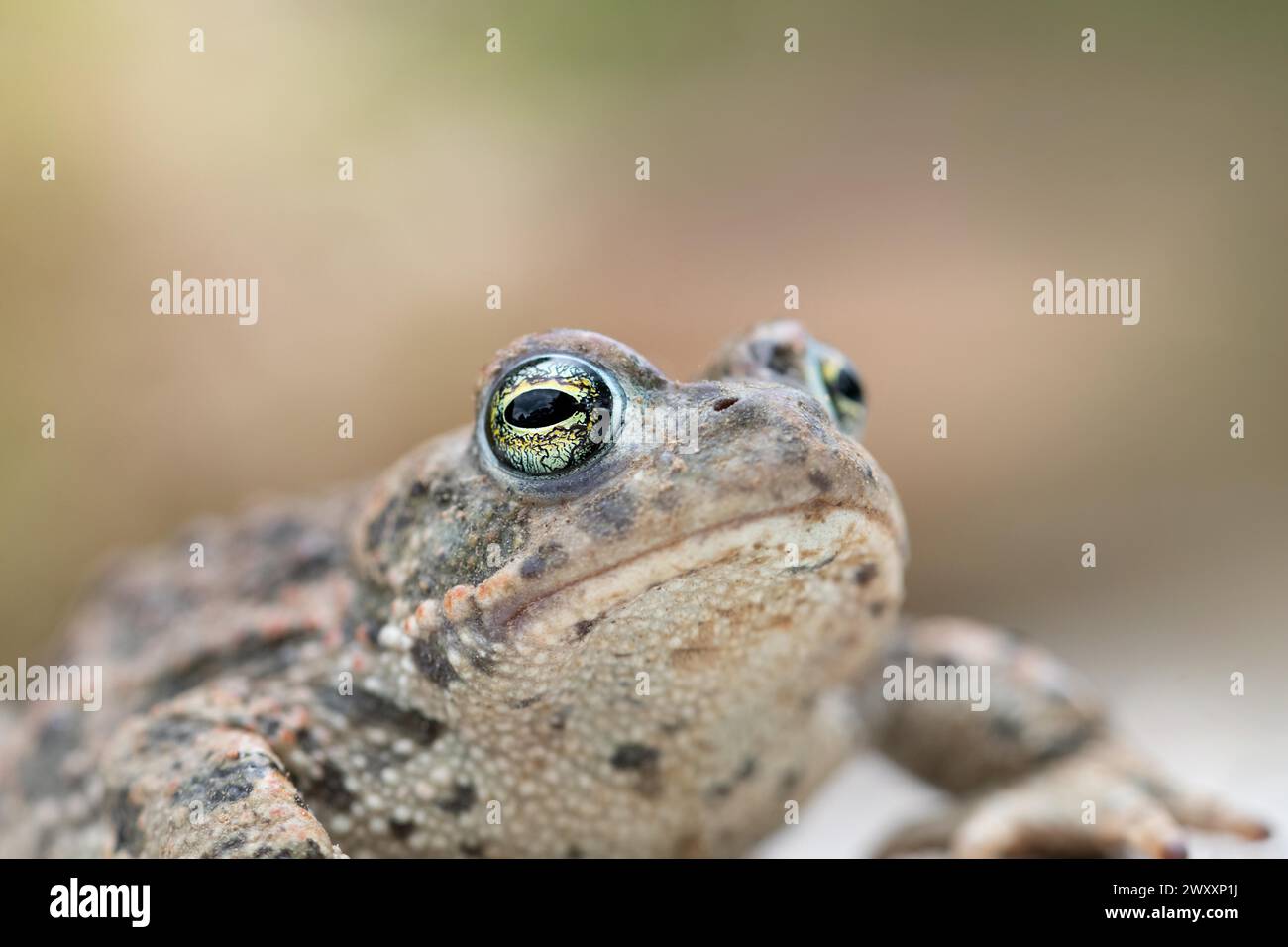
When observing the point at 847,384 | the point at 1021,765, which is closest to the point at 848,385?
the point at 847,384

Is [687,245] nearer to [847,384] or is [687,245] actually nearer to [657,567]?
[847,384]

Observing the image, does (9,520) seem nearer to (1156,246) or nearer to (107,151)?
(107,151)

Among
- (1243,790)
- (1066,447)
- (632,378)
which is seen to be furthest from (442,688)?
(1066,447)

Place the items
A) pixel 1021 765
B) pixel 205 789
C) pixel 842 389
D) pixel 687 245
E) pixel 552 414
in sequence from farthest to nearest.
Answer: pixel 687 245 < pixel 1021 765 < pixel 842 389 < pixel 205 789 < pixel 552 414

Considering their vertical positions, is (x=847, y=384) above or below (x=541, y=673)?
above

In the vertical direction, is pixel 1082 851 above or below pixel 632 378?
below

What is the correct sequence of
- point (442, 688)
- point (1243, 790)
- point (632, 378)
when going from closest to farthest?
point (632, 378)
point (442, 688)
point (1243, 790)
